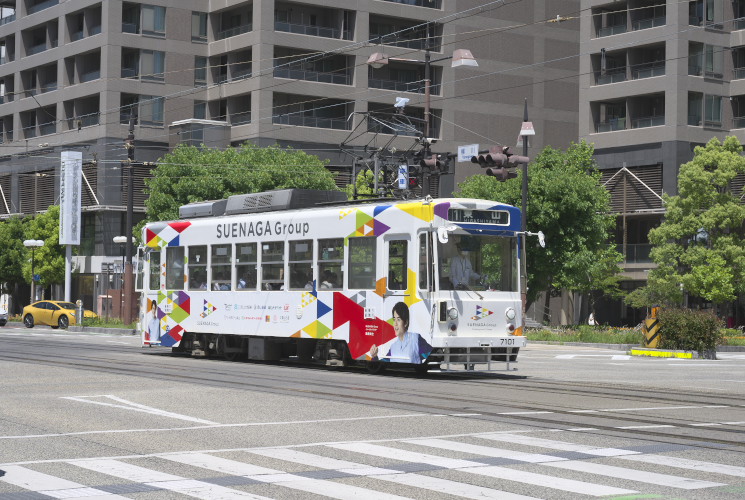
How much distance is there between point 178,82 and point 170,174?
555 inches

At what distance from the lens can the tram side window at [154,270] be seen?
29453mm

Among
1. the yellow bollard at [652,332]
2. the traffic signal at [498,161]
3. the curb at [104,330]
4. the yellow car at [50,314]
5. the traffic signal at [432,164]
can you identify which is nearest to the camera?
the traffic signal at [498,161]

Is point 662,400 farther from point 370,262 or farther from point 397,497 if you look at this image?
point 397,497

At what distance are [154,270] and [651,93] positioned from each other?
39693 millimetres

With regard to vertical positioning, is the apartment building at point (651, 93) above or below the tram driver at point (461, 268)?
above

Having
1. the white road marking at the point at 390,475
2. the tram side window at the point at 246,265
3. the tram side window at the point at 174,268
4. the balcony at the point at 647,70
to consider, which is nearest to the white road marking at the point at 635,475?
the white road marking at the point at 390,475

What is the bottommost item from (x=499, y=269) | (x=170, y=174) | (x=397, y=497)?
(x=397, y=497)

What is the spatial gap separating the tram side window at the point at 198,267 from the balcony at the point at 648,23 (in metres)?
40.8

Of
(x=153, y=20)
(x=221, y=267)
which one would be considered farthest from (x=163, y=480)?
(x=153, y=20)

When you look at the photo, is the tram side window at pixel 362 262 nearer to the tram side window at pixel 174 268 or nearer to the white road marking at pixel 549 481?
the tram side window at pixel 174 268

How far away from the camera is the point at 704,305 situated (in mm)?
61656

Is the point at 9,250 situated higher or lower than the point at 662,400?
higher

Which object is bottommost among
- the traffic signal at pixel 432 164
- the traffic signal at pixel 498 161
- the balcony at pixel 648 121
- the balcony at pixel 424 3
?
the traffic signal at pixel 498 161

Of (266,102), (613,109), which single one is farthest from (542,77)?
(266,102)
